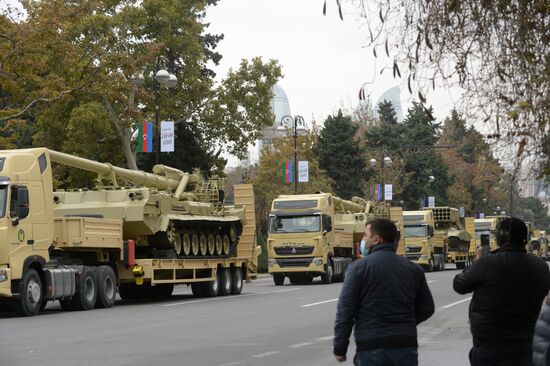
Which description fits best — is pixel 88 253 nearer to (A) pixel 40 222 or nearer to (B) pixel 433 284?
(A) pixel 40 222

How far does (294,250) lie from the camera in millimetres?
40469

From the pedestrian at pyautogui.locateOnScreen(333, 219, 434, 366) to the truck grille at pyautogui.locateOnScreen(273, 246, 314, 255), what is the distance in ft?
107

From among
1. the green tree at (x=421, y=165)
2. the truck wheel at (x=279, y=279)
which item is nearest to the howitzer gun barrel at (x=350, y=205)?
the truck wheel at (x=279, y=279)

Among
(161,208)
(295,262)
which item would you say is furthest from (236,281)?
(295,262)

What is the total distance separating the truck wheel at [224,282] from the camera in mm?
32875

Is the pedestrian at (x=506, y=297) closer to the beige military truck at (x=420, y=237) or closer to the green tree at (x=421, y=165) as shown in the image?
the beige military truck at (x=420, y=237)

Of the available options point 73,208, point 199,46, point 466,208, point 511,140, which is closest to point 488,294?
point 511,140

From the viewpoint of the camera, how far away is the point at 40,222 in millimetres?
23750

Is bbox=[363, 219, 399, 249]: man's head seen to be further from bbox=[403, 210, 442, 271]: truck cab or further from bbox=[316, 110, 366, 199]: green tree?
bbox=[316, 110, 366, 199]: green tree

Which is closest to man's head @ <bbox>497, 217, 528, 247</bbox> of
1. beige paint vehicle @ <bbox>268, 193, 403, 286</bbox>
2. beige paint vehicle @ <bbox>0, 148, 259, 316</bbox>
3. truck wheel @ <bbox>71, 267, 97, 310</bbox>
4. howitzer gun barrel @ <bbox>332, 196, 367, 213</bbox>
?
beige paint vehicle @ <bbox>0, 148, 259, 316</bbox>

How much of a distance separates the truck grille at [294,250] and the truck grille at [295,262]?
0.26m

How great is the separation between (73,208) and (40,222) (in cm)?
487

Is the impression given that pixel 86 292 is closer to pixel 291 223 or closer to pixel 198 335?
pixel 198 335

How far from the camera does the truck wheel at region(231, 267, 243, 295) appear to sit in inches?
1323
